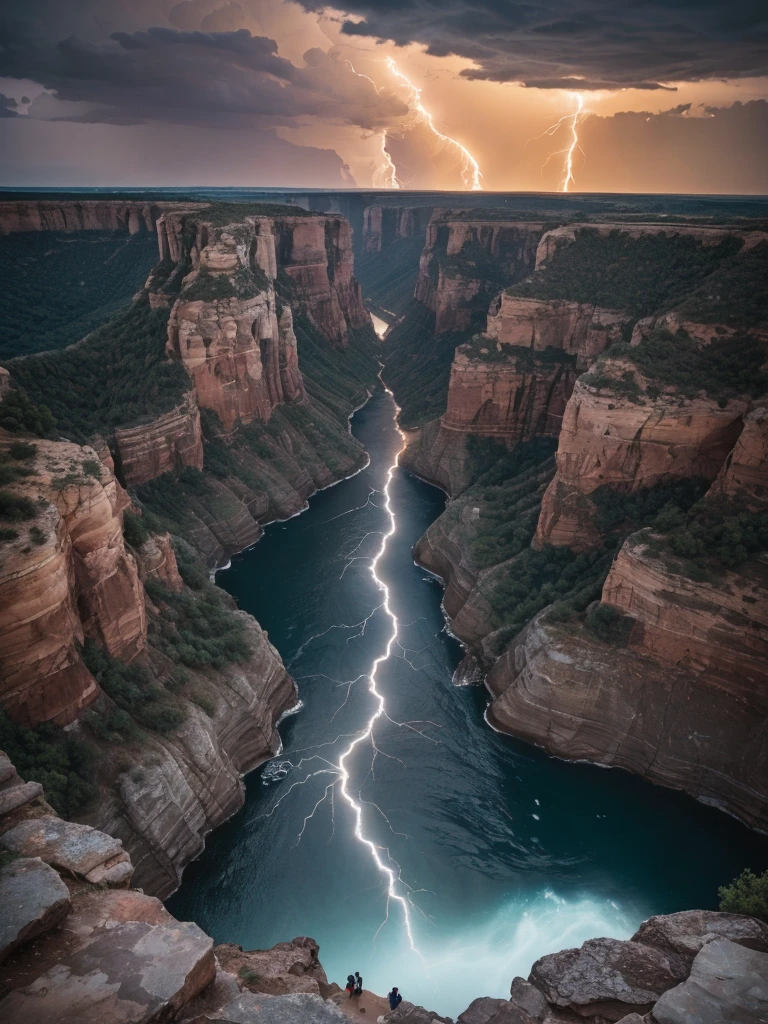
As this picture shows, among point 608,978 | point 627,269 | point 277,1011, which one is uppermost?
point 627,269

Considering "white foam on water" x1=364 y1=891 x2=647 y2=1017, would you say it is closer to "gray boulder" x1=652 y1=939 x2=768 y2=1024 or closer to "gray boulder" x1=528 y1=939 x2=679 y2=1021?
"gray boulder" x1=528 y1=939 x2=679 y2=1021

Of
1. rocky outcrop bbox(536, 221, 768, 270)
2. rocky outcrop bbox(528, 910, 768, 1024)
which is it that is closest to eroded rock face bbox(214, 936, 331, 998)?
rocky outcrop bbox(528, 910, 768, 1024)

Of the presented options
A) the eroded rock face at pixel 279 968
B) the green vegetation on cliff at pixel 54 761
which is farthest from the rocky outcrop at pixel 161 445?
the eroded rock face at pixel 279 968

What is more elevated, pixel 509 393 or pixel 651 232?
pixel 651 232

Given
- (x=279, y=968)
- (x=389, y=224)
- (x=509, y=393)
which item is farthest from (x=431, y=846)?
(x=389, y=224)

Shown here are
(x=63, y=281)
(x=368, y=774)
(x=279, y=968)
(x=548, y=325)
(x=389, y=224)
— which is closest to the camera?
(x=279, y=968)

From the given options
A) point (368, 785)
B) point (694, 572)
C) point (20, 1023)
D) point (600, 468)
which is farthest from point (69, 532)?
point (600, 468)

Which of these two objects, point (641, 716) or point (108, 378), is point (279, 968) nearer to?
point (641, 716)
